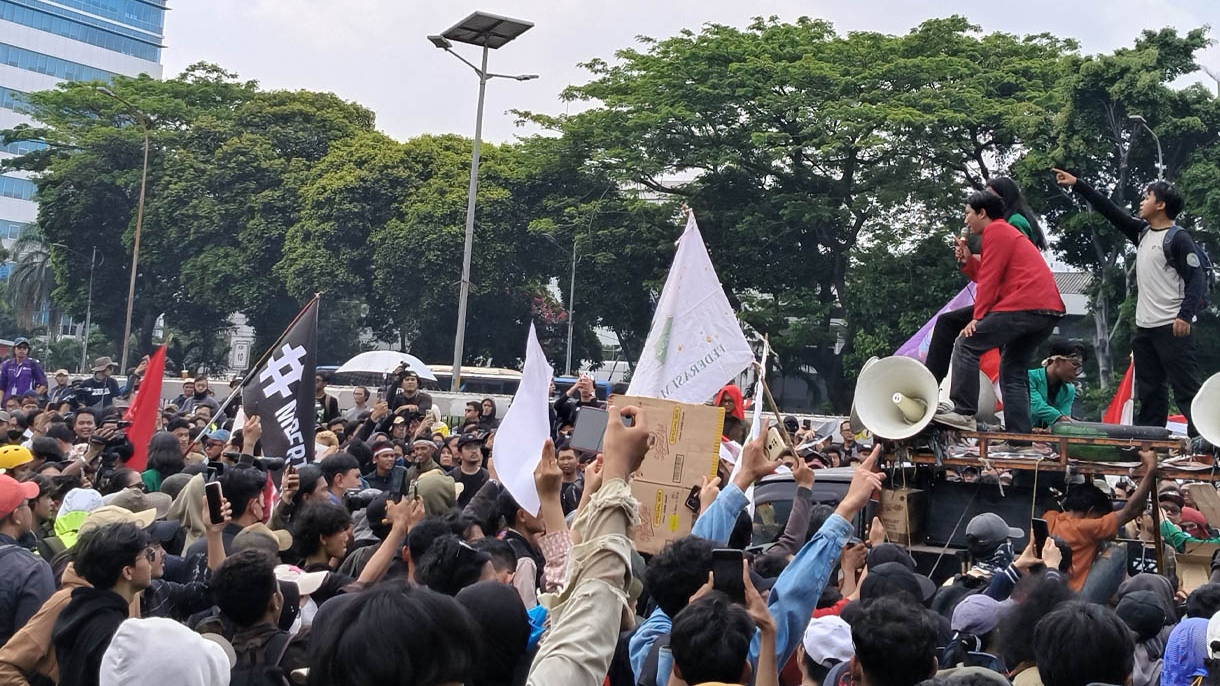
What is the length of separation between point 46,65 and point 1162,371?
282 ft

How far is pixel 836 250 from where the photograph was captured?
1470 inches

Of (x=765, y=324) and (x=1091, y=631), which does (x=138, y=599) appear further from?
(x=765, y=324)

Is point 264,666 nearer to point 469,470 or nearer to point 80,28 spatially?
point 469,470

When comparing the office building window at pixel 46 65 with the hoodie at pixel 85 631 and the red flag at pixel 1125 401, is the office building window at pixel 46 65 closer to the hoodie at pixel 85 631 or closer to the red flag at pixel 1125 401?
the red flag at pixel 1125 401

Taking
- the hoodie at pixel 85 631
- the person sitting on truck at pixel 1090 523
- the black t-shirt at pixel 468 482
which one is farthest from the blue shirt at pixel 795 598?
the black t-shirt at pixel 468 482

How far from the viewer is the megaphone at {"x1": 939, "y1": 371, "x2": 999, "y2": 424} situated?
6812 mm

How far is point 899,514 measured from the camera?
267 inches

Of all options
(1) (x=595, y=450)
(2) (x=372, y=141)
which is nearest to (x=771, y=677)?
(1) (x=595, y=450)

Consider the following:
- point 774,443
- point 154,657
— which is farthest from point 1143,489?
point 154,657

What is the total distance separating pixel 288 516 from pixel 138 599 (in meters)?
2.14

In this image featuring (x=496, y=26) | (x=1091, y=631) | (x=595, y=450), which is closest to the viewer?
(x=1091, y=631)

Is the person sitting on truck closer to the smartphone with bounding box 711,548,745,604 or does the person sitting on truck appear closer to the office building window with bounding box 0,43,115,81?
the smartphone with bounding box 711,548,745,604

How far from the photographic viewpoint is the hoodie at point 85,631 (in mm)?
4086

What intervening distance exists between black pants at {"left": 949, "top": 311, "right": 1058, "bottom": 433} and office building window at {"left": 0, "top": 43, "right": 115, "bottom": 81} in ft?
262
